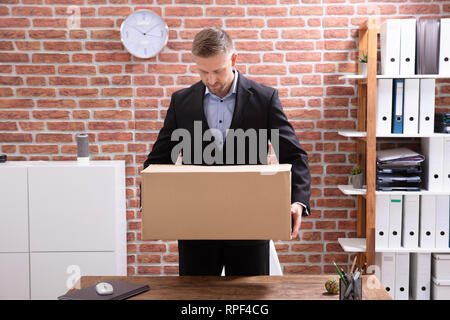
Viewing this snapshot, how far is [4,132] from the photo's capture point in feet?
11.3

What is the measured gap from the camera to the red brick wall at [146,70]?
3393 mm

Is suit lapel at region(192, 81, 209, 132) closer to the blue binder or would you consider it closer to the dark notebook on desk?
the dark notebook on desk

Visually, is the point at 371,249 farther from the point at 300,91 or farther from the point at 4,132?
the point at 4,132

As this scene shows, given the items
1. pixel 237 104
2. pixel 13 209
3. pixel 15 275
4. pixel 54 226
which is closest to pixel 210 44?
pixel 237 104

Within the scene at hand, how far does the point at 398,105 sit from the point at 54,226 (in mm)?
2346

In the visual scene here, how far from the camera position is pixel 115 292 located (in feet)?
5.17

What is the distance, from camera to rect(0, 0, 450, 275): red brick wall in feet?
11.1

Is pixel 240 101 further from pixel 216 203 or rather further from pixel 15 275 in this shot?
pixel 15 275

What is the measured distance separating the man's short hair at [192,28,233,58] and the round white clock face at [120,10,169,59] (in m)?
1.60

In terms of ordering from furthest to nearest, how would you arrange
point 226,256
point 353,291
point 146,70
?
point 146,70 → point 226,256 → point 353,291

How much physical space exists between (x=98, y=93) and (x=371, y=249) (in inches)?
83.9
